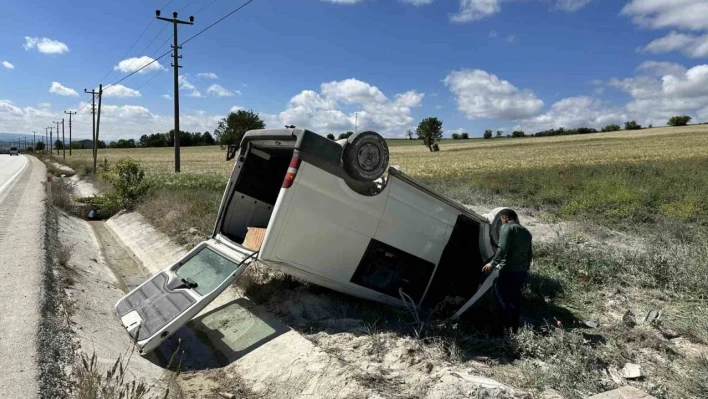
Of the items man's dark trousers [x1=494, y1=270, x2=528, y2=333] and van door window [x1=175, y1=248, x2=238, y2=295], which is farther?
man's dark trousers [x1=494, y1=270, x2=528, y2=333]

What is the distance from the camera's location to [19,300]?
5.70 metres

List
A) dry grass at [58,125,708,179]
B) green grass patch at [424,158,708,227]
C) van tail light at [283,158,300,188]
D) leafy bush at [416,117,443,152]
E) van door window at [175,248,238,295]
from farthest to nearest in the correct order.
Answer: leafy bush at [416,117,443,152] < dry grass at [58,125,708,179] < green grass patch at [424,158,708,227] < van door window at [175,248,238,295] < van tail light at [283,158,300,188]

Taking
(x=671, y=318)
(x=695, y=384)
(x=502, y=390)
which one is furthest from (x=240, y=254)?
(x=671, y=318)

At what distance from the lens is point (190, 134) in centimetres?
11231

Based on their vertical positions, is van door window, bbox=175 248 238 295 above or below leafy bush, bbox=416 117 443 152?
Result: below

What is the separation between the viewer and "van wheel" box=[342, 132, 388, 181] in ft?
17.1

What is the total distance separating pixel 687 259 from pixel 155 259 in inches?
377

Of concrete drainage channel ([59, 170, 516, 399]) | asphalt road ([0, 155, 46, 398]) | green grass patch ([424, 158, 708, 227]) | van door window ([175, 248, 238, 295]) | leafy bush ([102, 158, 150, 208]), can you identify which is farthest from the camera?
leafy bush ([102, 158, 150, 208])

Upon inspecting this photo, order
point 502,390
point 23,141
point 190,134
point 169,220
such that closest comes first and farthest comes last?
point 502,390 < point 169,220 < point 190,134 < point 23,141

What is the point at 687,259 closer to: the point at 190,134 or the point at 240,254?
the point at 240,254

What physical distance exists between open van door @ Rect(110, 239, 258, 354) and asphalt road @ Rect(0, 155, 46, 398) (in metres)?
0.92

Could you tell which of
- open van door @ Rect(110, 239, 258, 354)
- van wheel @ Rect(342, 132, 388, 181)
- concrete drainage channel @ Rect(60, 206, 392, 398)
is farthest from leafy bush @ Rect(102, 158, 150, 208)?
van wheel @ Rect(342, 132, 388, 181)

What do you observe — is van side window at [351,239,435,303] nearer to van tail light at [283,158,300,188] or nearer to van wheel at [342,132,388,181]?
van wheel at [342,132,388,181]

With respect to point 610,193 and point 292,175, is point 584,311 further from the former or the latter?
point 610,193
